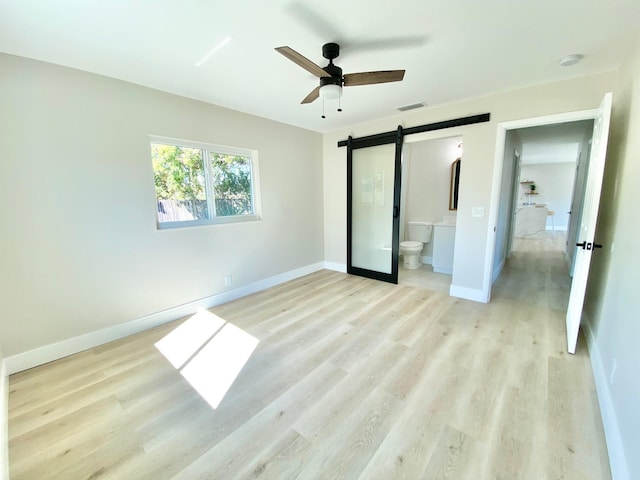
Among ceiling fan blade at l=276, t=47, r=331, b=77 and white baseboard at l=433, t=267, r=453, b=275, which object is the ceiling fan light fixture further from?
white baseboard at l=433, t=267, r=453, b=275

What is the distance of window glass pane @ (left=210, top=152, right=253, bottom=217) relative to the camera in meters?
3.38

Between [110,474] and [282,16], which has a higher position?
[282,16]

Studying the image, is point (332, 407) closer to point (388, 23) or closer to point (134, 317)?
point (134, 317)

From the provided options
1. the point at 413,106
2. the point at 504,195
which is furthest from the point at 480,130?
the point at 504,195

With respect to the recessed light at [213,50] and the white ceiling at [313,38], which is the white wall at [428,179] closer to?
the white ceiling at [313,38]

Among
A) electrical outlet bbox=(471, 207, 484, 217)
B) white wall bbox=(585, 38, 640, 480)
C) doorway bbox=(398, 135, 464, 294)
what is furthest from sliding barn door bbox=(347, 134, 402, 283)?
white wall bbox=(585, 38, 640, 480)

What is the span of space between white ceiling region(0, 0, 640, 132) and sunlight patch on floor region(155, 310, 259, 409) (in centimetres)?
252

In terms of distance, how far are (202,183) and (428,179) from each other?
14.1 ft

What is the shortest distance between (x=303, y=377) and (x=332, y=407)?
37 centimetres

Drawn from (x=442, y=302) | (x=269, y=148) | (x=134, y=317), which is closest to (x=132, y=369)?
(x=134, y=317)

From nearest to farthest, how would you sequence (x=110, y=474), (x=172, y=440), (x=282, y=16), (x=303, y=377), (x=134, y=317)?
(x=110, y=474), (x=172, y=440), (x=282, y=16), (x=303, y=377), (x=134, y=317)

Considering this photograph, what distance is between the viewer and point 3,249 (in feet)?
6.72

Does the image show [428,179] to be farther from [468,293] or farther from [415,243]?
[468,293]

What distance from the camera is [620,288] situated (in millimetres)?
1706
